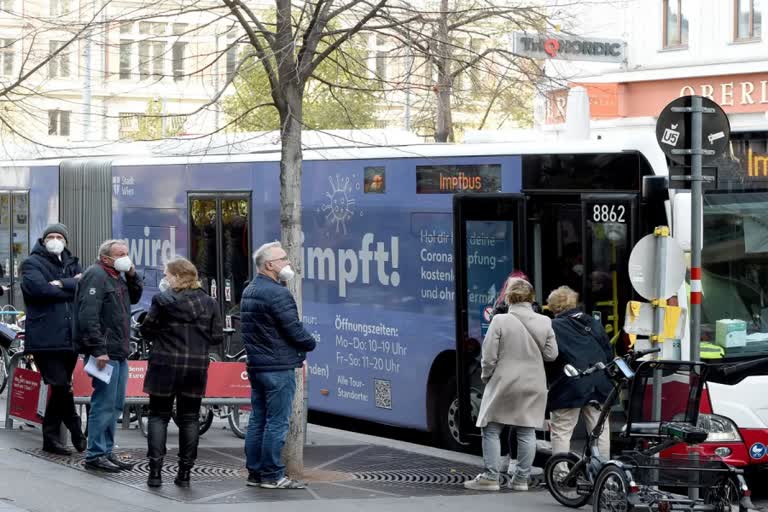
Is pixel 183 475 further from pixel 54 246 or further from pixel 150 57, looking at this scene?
pixel 150 57

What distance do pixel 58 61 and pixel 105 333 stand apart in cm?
475

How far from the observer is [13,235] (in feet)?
72.2

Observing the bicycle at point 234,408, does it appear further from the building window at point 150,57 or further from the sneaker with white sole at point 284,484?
the building window at point 150,57

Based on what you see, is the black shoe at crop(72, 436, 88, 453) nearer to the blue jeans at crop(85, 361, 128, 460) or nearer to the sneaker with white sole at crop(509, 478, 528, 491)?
the blue jeans at crop(85, 361, 128, 460)

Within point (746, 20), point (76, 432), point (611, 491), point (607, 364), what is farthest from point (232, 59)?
point (746, 20)

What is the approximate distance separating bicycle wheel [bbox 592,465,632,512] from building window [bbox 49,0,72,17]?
18.5 feet

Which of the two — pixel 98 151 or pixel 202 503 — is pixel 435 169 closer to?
pixel 202 503

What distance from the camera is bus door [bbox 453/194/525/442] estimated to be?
39.5ft

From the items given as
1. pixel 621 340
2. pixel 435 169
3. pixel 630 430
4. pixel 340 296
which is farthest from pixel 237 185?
pixel 630 430

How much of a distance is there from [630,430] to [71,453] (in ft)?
15.3

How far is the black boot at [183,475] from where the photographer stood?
9.98 m

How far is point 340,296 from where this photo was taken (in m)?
14.1

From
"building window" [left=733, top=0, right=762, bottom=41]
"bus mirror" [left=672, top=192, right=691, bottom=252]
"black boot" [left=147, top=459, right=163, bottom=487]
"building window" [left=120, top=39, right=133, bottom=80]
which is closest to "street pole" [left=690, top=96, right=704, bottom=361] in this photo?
"bus mirror" [left=672, top=192, right=691, bottom=252]

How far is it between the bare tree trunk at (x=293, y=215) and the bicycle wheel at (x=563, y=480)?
186 centimetres
